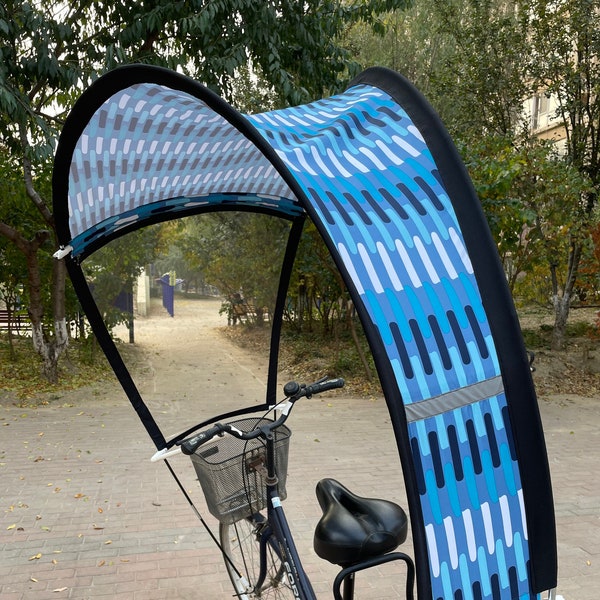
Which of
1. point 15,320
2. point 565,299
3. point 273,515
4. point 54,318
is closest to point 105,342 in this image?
point 273,515

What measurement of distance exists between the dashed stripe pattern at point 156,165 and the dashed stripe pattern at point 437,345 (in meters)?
0.76

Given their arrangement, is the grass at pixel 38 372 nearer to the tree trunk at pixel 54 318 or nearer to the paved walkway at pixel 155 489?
the tree trunk at pixel 54 318

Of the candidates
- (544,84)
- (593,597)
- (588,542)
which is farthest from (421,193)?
(544,84)

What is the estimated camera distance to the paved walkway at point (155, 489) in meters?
3.64

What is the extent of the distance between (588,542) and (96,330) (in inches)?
143

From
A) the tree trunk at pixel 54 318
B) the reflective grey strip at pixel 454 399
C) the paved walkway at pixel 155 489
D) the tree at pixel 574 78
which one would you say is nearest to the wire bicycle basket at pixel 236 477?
the reflective grey strip at pixel 454 399

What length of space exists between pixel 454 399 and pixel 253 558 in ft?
5.72

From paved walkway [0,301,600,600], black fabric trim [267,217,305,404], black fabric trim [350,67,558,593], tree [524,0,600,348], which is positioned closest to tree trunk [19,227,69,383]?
paved walkway [0,301,600,600]

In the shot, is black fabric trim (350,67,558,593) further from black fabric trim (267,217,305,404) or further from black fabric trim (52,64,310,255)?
black fabric trim (267,217,305,404)

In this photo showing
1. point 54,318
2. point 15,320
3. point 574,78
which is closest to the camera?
point 54,318

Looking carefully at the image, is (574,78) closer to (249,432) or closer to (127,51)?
(127,51)

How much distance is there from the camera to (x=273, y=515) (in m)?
2.53

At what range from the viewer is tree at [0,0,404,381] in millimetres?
6832

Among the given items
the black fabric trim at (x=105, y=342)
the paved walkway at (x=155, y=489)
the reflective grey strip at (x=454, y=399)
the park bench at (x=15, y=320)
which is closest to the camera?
the reflective grey strip at (x=454, y=399)
